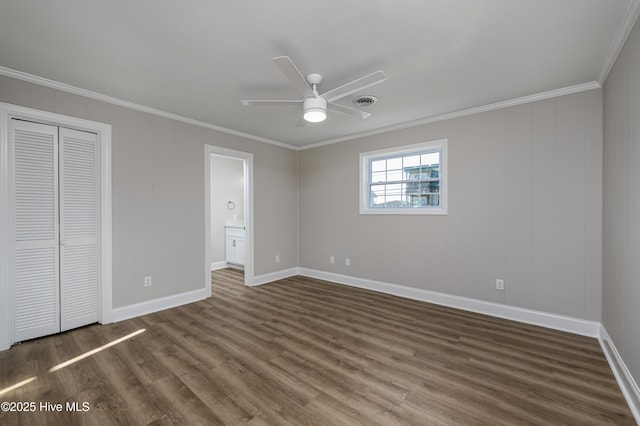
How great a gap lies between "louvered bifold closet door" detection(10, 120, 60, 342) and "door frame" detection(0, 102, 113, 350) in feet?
0.20

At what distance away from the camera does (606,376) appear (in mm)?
2195

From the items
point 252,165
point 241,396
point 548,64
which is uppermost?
point 548,64

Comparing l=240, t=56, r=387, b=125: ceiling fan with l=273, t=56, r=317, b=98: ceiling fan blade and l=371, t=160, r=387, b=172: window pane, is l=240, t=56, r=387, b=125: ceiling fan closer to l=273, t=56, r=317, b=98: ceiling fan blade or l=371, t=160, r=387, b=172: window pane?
l=273, t=56, r=317, b=98: ceiling fan blade

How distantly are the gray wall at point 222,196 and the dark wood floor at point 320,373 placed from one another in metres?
3.11

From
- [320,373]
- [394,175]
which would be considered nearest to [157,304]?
[320,373]

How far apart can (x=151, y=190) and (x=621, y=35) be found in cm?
482

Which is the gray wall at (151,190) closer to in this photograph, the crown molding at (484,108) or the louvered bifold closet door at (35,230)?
the louvered bifold closet door at (35,230)

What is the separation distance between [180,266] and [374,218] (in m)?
3.04

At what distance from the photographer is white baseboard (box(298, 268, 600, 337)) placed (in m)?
2.96

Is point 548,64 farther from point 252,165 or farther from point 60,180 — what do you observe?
point 60,180

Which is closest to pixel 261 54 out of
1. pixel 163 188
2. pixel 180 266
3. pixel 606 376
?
pixel 163 188

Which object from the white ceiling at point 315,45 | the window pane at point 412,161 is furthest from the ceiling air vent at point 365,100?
the window pane at point 412,161

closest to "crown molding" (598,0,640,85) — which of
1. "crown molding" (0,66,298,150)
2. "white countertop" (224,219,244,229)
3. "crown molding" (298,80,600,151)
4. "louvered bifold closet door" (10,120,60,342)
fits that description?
"crown molding" (298,80,600,151)

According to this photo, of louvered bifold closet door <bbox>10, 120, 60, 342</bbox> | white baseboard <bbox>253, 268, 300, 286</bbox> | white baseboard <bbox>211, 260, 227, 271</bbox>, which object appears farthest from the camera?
white baseboard <bbox>211, 260, 227, 271</bbox>
